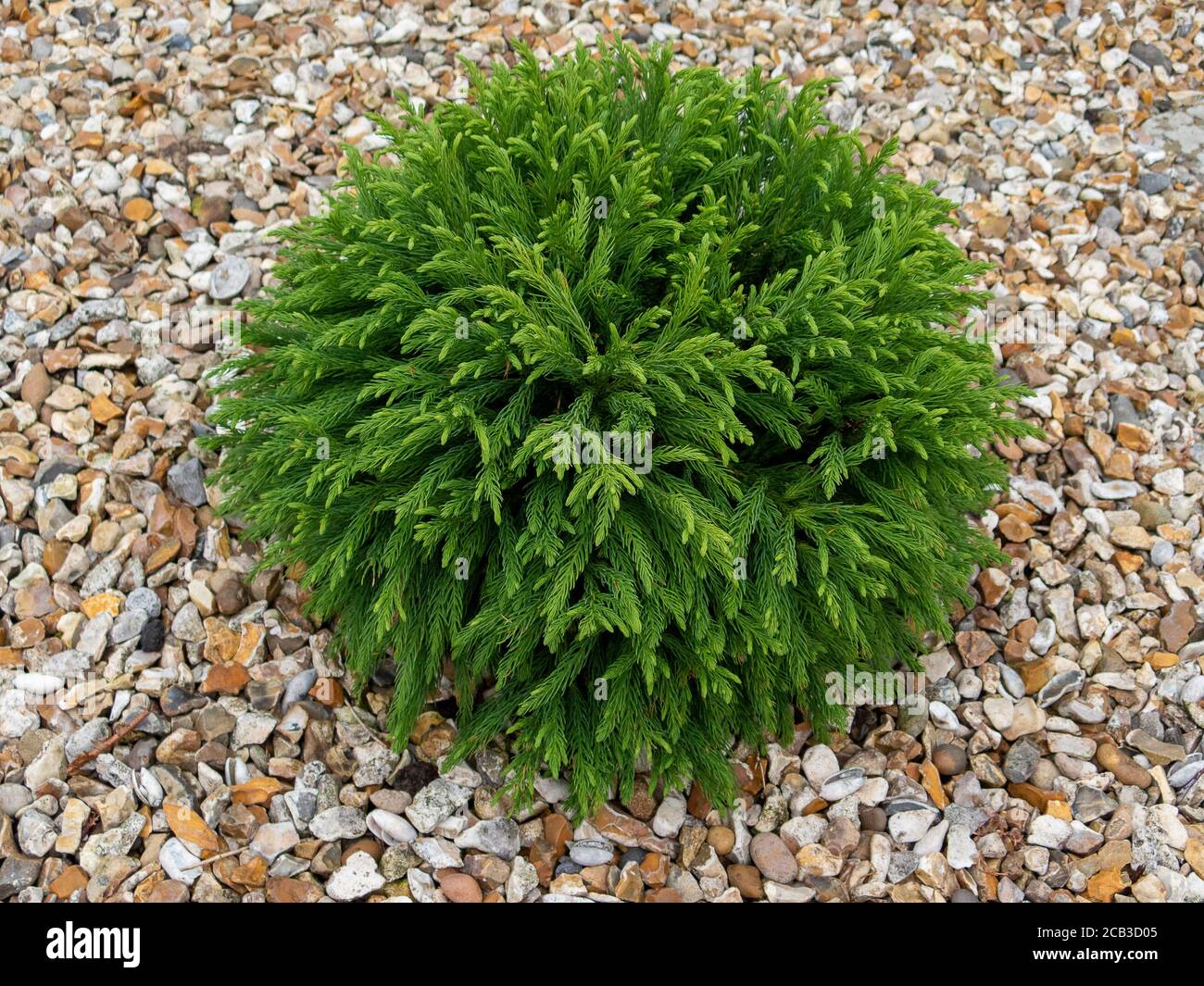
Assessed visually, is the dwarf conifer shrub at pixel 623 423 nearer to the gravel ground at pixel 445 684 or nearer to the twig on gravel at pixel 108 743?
the gravel ground at pixel 445 684

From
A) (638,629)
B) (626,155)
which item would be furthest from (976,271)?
(638,629)

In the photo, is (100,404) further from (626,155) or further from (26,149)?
(626,155)

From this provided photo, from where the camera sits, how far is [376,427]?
297 centimetres

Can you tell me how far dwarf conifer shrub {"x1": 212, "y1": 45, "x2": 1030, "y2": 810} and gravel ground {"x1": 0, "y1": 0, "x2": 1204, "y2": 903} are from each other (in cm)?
32

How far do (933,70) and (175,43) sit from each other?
4.22 meters

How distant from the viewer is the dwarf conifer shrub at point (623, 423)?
115 inches

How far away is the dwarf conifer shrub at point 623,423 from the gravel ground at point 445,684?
32cm
